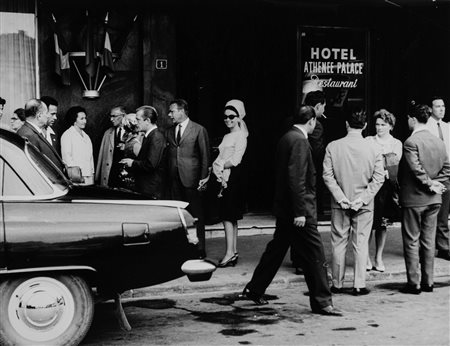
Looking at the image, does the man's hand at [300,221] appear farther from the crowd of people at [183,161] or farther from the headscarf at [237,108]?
the headscarf at [237,108]

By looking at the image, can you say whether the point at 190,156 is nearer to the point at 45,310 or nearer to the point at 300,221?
the point at 300,221

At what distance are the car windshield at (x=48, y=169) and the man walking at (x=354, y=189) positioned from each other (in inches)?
127

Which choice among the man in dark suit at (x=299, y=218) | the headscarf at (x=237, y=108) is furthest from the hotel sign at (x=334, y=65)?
the man in dark suit at (x=299, y=218)

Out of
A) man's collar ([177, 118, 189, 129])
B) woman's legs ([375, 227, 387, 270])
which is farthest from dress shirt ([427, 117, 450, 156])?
man's collar ([177, 118, 189, 129])

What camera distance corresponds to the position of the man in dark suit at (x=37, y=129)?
30.3ft

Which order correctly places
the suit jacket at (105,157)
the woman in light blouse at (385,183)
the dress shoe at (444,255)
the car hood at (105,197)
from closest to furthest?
the car hood at (105,197)
the woman in light blouse at (385,183)
the dress shoe at (444,255)
the suit jacket at (105,157)

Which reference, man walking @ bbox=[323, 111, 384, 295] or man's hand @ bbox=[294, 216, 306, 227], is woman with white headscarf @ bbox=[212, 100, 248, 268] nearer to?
man walking @ bbox=[323, 111, 384, 295]

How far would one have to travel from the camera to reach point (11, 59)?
12.2 metres

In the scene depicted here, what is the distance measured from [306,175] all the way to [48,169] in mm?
2622

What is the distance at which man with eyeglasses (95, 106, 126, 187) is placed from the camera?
38.5 ft

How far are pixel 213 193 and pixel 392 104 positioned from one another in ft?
12.7

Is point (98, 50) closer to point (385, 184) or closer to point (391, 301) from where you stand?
point (385, 184)

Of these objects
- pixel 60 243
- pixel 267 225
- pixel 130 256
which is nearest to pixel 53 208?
pixel 60 243

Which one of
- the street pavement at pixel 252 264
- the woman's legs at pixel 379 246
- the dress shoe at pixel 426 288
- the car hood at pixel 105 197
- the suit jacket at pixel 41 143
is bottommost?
the dress shoe at pixel 426 288
